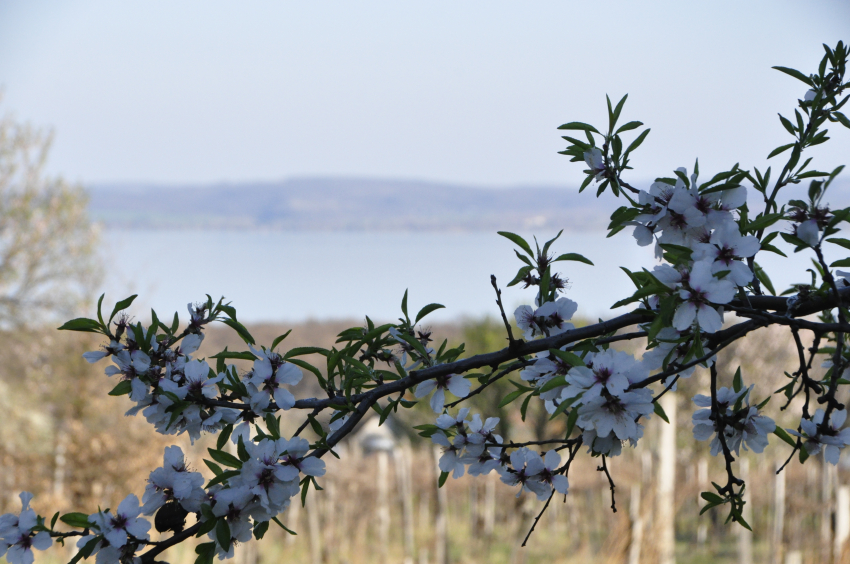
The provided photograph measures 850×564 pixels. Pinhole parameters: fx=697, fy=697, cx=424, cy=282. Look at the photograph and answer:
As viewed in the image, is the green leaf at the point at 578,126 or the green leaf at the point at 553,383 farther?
the green leaf at the point at 578,126

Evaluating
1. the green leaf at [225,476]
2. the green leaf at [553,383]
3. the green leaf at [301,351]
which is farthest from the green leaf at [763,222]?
the green leaf at [225,476]

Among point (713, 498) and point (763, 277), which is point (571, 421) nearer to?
point (713, 498)

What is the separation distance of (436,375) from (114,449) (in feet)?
20.0

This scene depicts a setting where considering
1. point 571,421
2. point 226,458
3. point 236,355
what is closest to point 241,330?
point 236,355

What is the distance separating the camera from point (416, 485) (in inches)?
331

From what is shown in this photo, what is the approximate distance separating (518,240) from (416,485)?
802cm

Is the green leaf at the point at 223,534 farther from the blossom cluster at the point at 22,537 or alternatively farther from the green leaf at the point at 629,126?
the green leaf at the point at 629,126

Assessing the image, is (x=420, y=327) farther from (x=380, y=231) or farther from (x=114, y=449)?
(x=380, y=231)

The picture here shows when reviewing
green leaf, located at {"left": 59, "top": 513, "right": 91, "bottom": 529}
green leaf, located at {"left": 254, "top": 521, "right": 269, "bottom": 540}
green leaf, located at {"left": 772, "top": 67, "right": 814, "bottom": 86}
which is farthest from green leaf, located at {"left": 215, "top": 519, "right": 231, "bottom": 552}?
green leaf, located at {"left": 772, "top": 67, "right": 814, "bottom": 86}

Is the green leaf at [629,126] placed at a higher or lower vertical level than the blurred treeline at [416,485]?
higher

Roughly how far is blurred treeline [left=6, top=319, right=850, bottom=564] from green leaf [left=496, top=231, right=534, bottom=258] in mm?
3176

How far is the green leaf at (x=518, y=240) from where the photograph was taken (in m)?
0.77

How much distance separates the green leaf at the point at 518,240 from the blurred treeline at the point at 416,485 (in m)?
3.18

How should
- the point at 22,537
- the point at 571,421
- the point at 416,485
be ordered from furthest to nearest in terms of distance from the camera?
1. the point at 416,485
2. the point at 22,537
3. the point at 571,421
